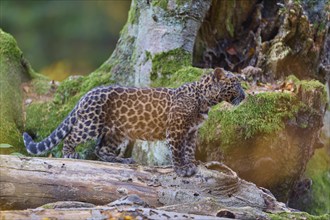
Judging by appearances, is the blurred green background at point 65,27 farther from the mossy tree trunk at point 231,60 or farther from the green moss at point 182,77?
the green moss at point 182,77

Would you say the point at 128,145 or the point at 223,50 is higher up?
the point at 223,50

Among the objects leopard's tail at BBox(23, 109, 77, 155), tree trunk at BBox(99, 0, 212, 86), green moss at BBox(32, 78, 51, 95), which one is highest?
tree trunk at BBox(99, 0, 212, 86)

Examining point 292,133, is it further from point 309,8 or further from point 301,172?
point 309,8

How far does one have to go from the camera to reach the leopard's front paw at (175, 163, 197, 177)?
9.47 metres

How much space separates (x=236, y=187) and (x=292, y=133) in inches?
67.3

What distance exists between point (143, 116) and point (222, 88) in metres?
1.10

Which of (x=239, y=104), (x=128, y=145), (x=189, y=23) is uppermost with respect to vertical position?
(x=189, y=23)

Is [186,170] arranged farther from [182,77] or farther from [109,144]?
[182,77]

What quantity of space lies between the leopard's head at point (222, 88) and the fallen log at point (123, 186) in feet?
2.99

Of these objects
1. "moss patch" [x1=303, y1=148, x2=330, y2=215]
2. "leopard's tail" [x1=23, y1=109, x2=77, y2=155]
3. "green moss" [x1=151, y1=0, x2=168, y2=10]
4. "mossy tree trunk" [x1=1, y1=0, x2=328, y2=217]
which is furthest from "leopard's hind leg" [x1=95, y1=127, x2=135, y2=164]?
"moss patch" [x1=303, y1=148, x2=330, y2=215]

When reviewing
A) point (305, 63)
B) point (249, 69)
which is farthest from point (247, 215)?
point (305, 63)

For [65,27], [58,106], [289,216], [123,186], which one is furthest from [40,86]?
[65,27]

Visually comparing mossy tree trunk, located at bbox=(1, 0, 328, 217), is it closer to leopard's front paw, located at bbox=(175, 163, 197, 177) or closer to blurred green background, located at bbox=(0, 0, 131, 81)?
leopard's front paw, located at bbox=(175, 163, 197, 177)

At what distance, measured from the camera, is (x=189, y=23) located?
12336 mm
